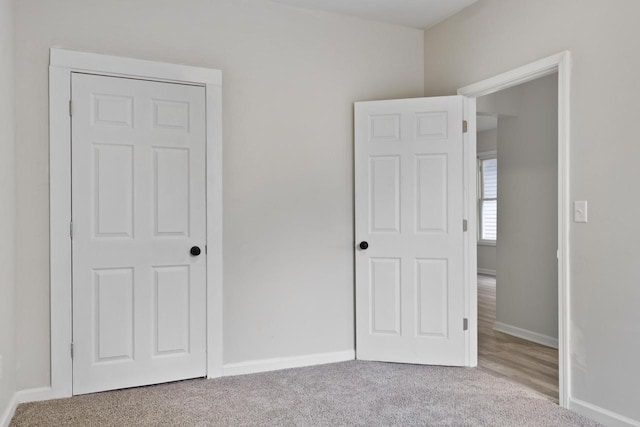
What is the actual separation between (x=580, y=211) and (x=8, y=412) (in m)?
3.34

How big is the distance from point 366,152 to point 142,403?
230cm

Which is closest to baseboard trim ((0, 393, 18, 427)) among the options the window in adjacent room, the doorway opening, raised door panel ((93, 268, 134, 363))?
raised door panel ((93, 268, 134, 363))

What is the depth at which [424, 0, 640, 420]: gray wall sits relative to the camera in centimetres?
243

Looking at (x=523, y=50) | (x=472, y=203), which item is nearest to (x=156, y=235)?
(x=472, y=203)

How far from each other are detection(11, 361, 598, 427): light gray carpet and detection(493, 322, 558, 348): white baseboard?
118 cm

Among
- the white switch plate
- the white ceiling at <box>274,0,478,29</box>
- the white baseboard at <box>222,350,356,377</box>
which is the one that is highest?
the white ceiling at <box>274,0,478,29</box>

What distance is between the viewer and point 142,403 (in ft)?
9.20

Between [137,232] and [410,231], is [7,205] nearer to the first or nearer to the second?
[137,232]

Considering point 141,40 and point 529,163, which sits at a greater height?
point 141,40

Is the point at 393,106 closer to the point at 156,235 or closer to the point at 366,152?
the point at 366,152

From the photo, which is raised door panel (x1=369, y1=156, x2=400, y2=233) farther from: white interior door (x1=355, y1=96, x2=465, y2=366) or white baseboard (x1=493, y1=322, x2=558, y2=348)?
white baseboard (x1=493, y1=322, x2=558, y2=348)

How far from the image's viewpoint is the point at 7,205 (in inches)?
102

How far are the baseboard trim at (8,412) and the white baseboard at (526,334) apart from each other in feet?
13.2

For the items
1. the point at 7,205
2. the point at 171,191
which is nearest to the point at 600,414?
the point at 171,191
